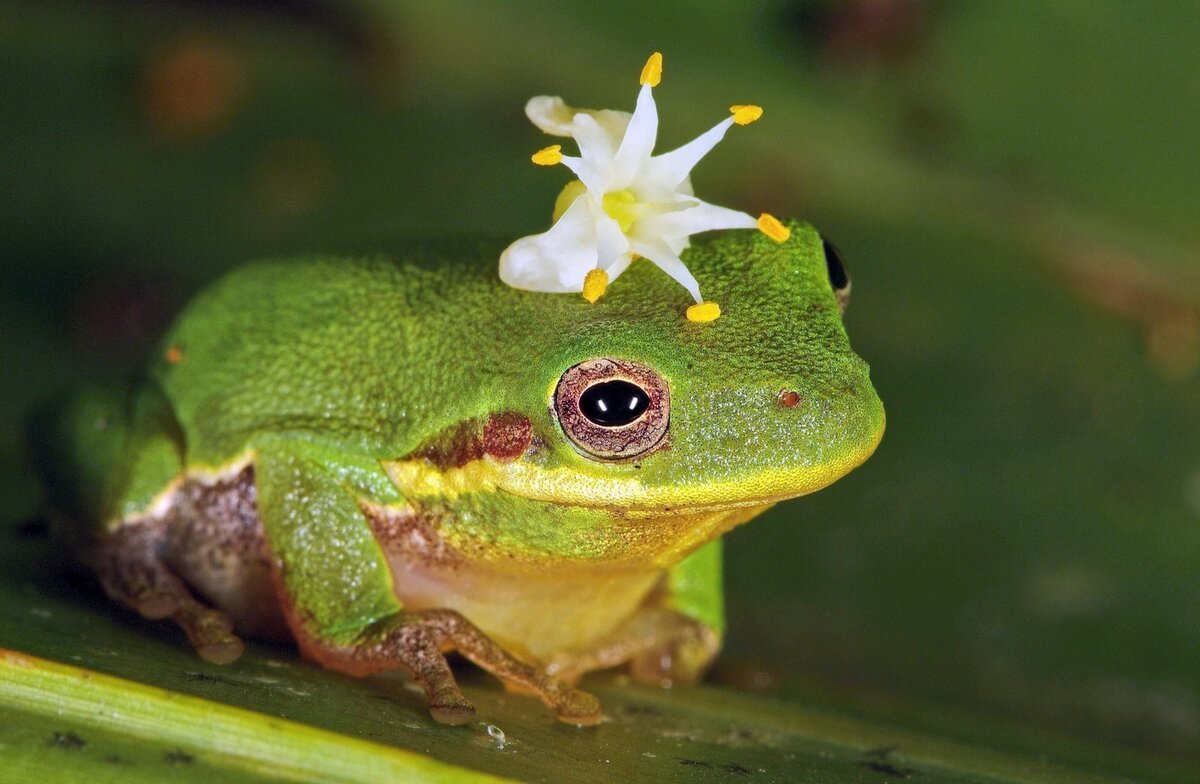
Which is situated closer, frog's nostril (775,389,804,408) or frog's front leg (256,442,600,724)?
frog's nostril (775,389,804,408)

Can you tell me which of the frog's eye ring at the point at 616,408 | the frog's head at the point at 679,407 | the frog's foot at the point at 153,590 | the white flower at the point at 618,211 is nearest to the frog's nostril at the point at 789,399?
the frog's head at the point at 679,407

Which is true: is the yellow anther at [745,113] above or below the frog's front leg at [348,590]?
above

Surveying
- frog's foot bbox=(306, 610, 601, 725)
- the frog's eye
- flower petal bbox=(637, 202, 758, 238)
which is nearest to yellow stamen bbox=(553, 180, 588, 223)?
flower petal bbox=(637, 202, 758, 238)

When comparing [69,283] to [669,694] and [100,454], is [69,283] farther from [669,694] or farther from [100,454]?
[669,694]

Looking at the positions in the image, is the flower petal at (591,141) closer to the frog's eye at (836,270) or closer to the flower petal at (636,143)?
the flower petal at (636,143)

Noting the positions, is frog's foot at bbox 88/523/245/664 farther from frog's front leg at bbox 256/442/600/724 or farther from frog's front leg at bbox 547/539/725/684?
frog's front leg at bbox 547/539/725/684

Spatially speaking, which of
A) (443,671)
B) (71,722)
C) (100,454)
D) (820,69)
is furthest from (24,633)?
(820,69)
